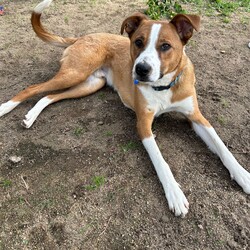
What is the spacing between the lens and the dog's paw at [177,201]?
2.83 metres

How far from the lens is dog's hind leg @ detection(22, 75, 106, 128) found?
12.9 ft

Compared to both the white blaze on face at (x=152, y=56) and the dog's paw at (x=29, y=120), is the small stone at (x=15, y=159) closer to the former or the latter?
the dog's paw at (x=29, y=120)

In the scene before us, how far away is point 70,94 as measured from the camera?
4.34 metres

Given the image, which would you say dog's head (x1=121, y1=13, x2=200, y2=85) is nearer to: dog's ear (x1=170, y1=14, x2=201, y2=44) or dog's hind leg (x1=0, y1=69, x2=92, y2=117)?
dog's ear (x1=170, y1=14, x2=201, y2=44)

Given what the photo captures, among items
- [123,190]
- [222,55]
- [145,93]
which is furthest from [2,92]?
[222,55]

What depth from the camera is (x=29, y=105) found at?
4.24m

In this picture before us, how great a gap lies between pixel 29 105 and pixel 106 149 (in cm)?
136

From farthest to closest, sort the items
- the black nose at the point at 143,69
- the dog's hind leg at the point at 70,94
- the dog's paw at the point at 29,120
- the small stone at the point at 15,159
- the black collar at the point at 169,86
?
the dog's hind leg at the point at 70,94 < the dog's paw at the point at 29,120 < the black collar at the point at 169,86 < the small stone at the point at 15,159 < the black nose at the point at 143,69

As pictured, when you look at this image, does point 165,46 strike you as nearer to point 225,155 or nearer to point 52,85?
point 225,155

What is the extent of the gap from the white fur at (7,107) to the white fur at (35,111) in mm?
280

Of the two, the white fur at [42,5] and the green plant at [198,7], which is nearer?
the white fur at [42,5]

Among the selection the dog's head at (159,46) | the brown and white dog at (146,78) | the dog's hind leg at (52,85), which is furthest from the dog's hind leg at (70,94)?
the dog's head at (159,46)

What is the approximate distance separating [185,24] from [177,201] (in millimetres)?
1767

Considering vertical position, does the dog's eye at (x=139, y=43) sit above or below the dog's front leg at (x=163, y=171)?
above
